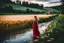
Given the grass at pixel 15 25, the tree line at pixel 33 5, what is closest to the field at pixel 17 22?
the grass at pixel 15 25

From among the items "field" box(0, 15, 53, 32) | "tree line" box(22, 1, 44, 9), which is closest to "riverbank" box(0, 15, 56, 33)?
"field" box(0, 15, 53, 32)

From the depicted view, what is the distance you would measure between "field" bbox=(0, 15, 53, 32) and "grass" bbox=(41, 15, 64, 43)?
0.30 ft

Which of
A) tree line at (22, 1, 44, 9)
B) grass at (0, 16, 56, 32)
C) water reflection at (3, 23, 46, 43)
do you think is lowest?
water reflection at (3, 23, 46, 43)

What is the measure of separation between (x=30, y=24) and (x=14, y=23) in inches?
6.0

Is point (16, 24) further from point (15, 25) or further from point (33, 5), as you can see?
point (33, 5)

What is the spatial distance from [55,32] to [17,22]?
0.37 metres

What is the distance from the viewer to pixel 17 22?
5.70 feet

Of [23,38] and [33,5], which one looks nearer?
[23,38]

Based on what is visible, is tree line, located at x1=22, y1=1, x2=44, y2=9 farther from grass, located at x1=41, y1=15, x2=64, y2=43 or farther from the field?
grass, located at x1=41, y1=15, x2=64, y2=43

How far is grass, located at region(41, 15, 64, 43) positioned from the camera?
1646mm

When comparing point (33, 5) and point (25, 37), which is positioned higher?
point (33, 5)

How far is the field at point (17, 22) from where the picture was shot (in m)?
1.72

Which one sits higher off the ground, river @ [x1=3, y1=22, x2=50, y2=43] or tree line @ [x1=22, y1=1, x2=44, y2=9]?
tree line @ [x1=22, y1=1, x2=44, y2=9]

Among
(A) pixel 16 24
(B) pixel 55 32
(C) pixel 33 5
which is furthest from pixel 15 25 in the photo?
(B) pixel 55 32
